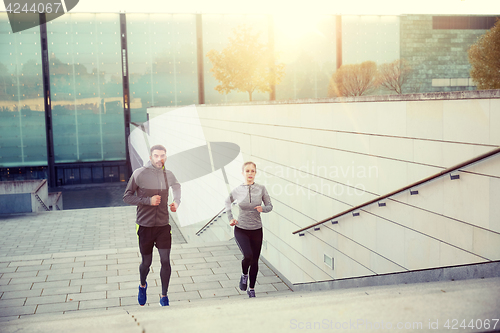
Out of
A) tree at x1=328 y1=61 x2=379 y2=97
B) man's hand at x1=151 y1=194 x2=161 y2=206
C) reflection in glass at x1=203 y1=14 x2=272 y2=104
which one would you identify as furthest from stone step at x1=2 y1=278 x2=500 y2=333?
reflection in glass at x1=203 y1=14 x2=272 y2=104

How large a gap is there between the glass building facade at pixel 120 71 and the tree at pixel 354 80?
148cm

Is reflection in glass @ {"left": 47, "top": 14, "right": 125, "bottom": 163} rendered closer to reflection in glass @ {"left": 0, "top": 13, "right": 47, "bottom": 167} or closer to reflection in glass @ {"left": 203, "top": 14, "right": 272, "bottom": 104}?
reflection in glass @ {"left": 0, "top": 13, "right": 47, "bottom": 167}

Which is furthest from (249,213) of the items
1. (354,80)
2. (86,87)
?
(86,87)

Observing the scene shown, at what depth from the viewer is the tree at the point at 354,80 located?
2884 centimetres

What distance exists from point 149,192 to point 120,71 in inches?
1165

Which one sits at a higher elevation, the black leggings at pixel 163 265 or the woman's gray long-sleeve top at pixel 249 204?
the woman's gray long-sleeve top at pixel 249 204

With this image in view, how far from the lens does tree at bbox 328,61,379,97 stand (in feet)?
94.6

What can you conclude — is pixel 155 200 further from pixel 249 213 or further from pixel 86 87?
pixel 86 87

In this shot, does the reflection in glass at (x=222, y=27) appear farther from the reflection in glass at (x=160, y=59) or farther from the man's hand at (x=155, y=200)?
the man's hand at (x=155, y=200)

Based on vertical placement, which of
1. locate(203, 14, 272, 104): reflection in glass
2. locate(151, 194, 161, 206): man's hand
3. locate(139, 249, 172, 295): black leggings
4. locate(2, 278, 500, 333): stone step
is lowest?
locate(139, 249, 172, 295): black leggings

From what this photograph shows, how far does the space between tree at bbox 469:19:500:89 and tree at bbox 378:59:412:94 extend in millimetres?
5076

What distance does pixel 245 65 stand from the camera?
29578 mm

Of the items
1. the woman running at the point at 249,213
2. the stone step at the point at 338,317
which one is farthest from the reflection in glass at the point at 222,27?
the stone step at the point at 338,317

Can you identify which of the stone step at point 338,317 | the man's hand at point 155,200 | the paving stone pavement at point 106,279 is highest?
the man's hand at point 155,200
